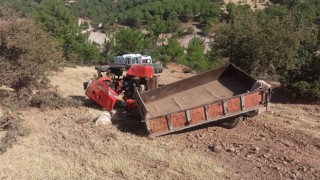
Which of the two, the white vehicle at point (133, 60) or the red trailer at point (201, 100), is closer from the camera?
the red trailer at point (201, 100)

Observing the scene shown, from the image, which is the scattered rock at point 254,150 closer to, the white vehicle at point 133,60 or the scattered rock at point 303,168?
the scattered rock at point 303,168

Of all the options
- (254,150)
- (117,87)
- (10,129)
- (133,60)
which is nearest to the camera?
(254,150)

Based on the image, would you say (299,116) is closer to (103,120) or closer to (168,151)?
(168,151)

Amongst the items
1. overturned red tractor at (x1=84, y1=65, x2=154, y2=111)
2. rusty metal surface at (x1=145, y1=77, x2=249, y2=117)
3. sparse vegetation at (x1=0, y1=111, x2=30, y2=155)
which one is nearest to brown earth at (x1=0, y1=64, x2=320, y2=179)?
sparse vegetation at (x1=0, y1=111, x2=30, y2=155)

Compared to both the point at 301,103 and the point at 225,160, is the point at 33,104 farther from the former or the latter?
the point at 301,103

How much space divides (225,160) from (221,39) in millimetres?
10025

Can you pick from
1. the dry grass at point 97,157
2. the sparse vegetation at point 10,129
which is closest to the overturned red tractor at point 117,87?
the dry grass at point 97,157

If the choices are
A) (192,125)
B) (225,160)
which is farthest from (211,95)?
(225,160)

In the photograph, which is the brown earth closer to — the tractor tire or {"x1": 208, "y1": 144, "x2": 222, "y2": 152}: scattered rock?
{"x1": 208, "y1": 144, "x2": 222, "y2": 152}: scattered rock

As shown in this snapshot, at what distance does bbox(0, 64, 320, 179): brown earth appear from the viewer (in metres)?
8.88

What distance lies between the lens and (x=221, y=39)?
1831 cm

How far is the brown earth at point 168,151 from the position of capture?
8875mm

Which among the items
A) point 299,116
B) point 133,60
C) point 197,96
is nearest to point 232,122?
point 197,96

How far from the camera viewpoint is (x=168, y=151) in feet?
32.3
